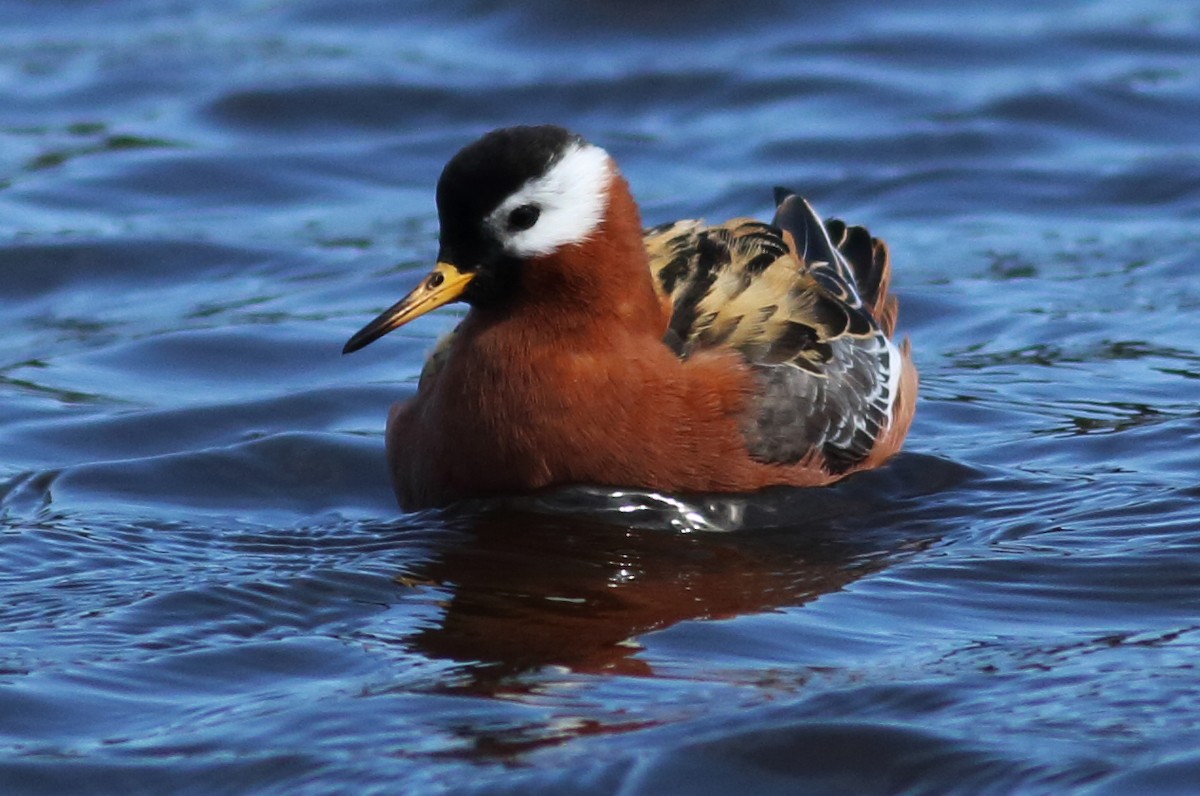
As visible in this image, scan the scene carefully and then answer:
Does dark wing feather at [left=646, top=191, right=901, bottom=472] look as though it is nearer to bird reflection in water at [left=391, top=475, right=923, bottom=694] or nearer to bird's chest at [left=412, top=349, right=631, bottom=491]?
bird reflection in water at [left=391, top=475, right=923, bottom=694]

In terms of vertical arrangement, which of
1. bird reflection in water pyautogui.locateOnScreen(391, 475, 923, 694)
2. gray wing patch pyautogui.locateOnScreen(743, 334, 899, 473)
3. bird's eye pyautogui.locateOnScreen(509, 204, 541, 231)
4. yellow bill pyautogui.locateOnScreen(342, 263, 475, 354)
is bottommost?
bird reflection in water pyautogui.locateOnScreen(391, 475, 923, 694)

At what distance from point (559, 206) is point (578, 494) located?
1.11 meters

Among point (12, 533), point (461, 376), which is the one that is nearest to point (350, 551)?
point (461, 376)

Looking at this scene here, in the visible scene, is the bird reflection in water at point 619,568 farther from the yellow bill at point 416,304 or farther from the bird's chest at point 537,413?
the yellow bill at point 416,304

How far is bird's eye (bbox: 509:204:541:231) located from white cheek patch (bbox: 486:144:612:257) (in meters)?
0.01

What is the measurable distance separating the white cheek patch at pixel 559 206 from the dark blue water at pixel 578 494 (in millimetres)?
1050

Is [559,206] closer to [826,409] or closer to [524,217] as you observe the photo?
[524,217]

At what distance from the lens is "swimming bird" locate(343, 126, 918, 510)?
793 cm

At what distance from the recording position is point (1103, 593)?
7512mm

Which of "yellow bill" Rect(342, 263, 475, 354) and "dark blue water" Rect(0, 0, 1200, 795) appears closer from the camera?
"dark blue water" Rect(0, 0, 1200, 795)

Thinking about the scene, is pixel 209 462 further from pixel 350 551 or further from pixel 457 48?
pixel 457 48

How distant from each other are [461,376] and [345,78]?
29.8ft

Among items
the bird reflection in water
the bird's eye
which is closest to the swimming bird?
the bird's eye

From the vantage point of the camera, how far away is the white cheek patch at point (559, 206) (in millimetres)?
7910
